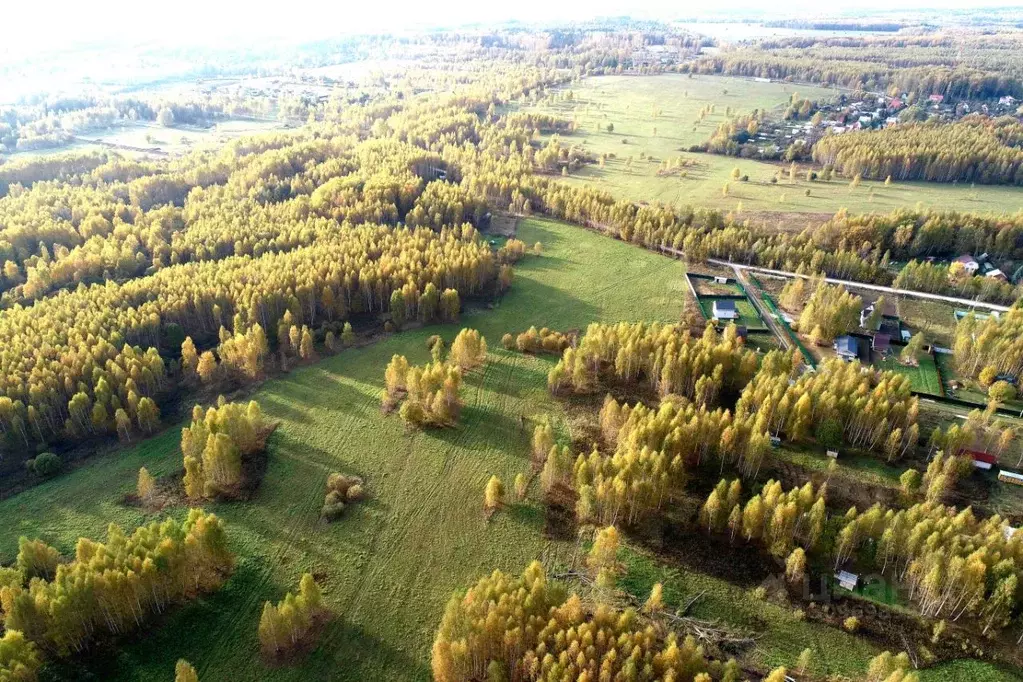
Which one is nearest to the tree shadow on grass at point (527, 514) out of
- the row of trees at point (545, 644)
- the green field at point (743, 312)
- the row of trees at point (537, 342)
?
the row of trees at point (545, 644)

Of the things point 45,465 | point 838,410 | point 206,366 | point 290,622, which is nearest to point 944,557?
point 838,410

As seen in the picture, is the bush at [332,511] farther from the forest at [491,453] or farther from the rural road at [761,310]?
the rural road at [761,310]

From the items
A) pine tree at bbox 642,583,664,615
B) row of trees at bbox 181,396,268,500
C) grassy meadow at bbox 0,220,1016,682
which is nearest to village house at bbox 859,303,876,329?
grassy meadow at bbox 0,220,1016,682

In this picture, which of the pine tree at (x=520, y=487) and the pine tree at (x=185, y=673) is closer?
the pine tree at (x=185, y=673)

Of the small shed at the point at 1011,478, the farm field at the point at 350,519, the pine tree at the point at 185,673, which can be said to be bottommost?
the farm field at the point at 350,519

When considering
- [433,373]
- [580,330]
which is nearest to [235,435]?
[433,373]

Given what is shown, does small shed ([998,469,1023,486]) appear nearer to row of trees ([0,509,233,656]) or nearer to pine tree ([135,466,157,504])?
row of trees ([0,509,233,656])

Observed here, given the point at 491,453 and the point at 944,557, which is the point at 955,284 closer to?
the point at 944,557
